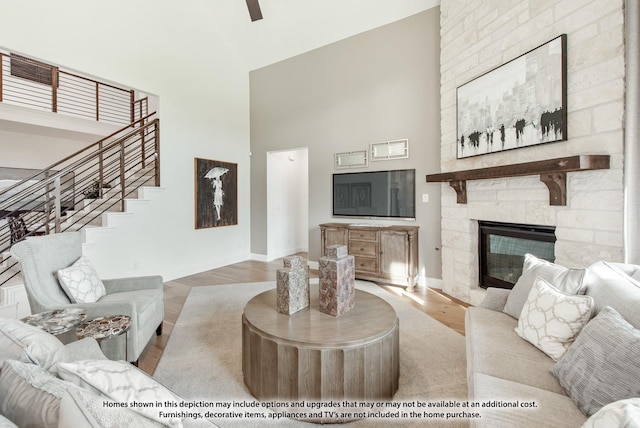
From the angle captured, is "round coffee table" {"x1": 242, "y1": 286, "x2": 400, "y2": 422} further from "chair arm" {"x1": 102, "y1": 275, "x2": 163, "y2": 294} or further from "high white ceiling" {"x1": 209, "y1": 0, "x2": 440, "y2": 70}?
"high white ceiling" {"x1": 209, "y1": 0, "x2": 440, "y2": 70}

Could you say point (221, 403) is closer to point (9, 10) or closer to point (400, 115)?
point (400, 115)

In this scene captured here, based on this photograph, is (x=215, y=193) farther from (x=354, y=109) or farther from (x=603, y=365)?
(x=603, y=365)

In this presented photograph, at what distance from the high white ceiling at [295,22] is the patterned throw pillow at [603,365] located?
14.0 feet

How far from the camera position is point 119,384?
85cm

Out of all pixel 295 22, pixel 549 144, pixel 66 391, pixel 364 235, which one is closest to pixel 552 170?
pixel 549 144

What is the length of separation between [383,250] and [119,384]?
3.62 meters

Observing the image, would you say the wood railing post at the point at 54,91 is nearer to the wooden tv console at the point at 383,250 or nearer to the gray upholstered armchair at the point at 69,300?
the gray upholstered armchair at the point at 69,300

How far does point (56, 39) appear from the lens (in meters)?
3.39

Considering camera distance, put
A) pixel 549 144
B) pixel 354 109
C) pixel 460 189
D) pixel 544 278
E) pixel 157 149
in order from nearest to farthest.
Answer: pixel 544 278
pixel 549 144
pixel 460 189
pixel 157 149
pixel 354 109

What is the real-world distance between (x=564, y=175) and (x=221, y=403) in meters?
3.07

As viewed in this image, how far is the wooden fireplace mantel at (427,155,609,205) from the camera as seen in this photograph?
2.12 meters

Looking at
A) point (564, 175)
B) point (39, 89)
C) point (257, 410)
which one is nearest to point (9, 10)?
point (39, 89)

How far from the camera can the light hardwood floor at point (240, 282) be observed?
8.46 ft

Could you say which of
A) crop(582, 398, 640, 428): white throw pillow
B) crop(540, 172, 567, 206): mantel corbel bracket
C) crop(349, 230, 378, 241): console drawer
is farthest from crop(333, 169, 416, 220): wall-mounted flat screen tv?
crop(582, 398, 640, 428): white throw pillow
